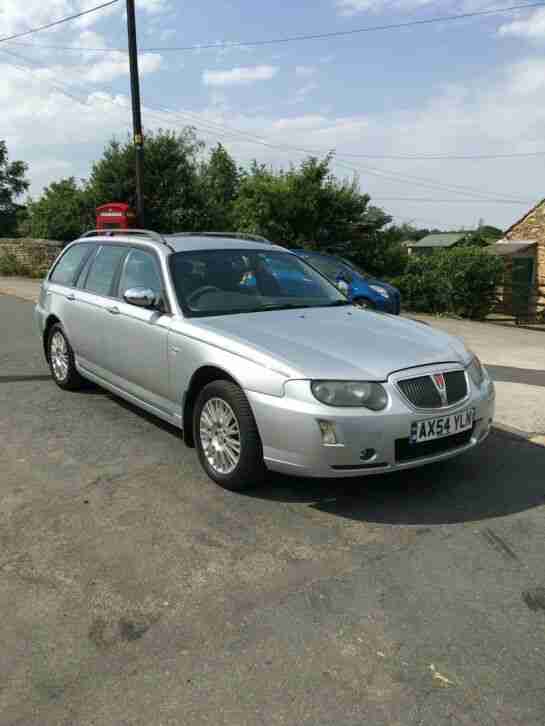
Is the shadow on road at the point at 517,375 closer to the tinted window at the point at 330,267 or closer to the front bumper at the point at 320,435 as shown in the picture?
the front bumper at the point at 320,435

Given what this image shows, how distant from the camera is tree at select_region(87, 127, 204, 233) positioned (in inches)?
970

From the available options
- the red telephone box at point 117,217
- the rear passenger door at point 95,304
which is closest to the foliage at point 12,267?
the red telephone box at point 117,217

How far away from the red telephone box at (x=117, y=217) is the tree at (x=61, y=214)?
17.7 feet

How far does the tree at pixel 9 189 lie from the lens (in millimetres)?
49094

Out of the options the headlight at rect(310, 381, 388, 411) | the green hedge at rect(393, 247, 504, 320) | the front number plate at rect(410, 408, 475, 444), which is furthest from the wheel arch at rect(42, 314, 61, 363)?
the green hedge at rect(393, 247, 504, 320)

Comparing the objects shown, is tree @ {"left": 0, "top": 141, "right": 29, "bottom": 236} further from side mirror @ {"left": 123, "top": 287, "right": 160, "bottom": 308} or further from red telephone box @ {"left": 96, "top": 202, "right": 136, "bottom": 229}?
side mirror @ {"left": 123, "top": 287, "right": 160, "bottom": 308}

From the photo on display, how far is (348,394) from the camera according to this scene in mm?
3516

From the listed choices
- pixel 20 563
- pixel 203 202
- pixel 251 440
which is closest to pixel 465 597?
pixel 251 440

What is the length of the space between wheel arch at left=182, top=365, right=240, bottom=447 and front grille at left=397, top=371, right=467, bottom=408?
3.47 ft

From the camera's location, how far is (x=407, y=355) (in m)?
3.86

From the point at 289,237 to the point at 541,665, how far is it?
18088 millimetres

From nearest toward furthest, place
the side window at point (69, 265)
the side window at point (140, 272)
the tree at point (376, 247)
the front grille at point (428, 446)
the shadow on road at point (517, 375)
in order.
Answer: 1. the front grille at point (428, 446)
2. the side window at point (140, 272)
3. the side window at point (69, 265)
4. the shadow on road at point (517, 375)
5. the tree at point (376, 247)

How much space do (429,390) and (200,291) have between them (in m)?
1.87

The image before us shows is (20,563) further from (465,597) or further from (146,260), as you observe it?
(146,260)
